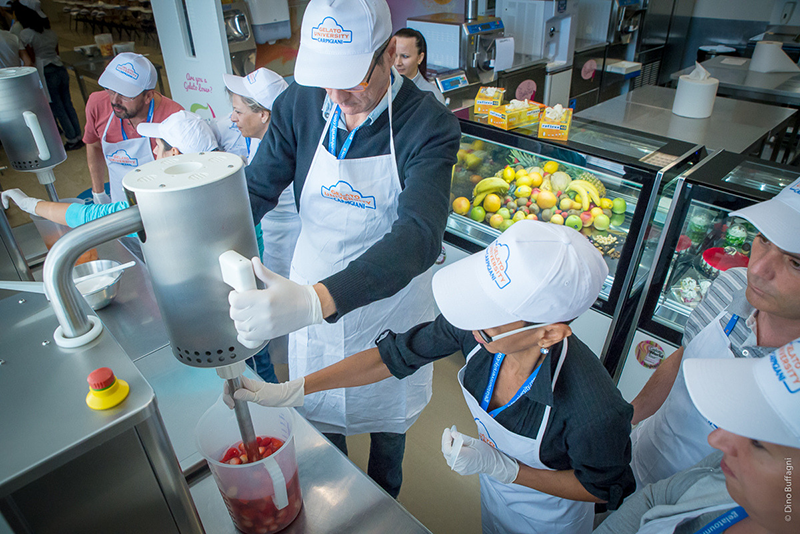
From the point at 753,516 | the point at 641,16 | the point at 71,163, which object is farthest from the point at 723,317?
the point at 71,163

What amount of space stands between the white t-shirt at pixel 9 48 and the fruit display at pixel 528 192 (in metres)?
4.88

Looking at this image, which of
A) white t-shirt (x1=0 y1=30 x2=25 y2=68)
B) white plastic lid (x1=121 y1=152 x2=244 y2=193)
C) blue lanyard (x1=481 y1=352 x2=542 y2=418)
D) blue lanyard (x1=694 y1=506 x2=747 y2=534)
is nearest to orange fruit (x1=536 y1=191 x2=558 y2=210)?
blue lanyard (x1=481 y1=352 x2=542 y2=418)

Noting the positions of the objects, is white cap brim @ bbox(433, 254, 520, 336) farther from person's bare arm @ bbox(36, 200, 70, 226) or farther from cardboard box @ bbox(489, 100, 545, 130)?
cardboard box @ bbox(489, 100, 545, 130)

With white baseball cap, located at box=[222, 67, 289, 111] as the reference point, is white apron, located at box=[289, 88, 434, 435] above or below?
below

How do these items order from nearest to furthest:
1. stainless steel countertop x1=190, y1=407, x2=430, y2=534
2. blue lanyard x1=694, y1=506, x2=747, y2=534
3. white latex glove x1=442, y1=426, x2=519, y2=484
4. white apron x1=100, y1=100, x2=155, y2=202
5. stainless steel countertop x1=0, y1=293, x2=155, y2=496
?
stainless steel countertop x1=0, y1=293, x2=155, y2=496 → blue lanyard x1=694, y1=506, x2=747, y2=534 → stainless steel countertop x1=190, y1=407, x2=430, y2=534 → white latex glove x1=442, y1=426, x2=519, y2=484 → white apron x1=100, y1=100, x2=155, y2=202

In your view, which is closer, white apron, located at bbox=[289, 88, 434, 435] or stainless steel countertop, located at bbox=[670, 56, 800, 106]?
white apron, located at bbox=[289, 88, 434, 435]

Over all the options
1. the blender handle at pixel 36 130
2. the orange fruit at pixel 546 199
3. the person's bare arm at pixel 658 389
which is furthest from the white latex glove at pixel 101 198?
the person's bare arm at pixel 658 389

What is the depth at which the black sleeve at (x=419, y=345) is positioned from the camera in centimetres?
144

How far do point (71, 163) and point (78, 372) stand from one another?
6.28 metres

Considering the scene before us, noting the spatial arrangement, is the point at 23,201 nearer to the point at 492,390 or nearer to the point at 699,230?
the point at 492,390

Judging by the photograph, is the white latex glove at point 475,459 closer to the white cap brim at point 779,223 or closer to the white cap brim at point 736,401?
the white cap brim at point 736,401

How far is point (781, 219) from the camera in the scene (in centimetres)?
123

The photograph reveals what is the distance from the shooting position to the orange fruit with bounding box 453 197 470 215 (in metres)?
3.05

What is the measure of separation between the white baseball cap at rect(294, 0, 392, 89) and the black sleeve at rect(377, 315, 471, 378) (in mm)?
727
